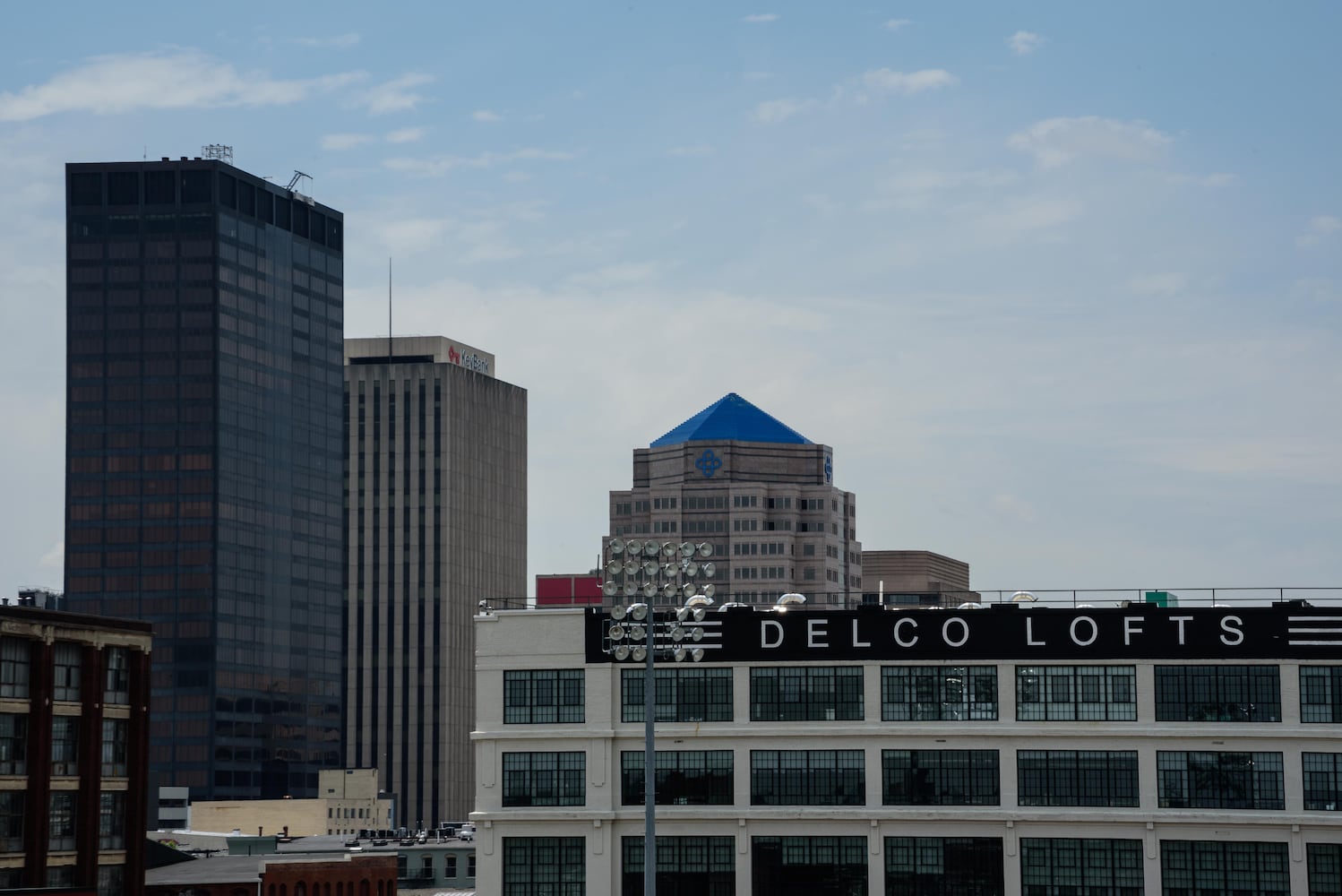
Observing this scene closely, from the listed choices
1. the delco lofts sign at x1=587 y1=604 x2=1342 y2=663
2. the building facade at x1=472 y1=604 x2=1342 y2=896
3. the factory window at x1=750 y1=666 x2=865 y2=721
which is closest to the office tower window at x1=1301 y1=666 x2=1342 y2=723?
the building facade at x1=472 y1=604 x2=1342 y2=896

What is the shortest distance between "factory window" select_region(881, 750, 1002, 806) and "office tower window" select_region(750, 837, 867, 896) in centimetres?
284

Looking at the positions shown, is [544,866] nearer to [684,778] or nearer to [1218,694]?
[684,778]

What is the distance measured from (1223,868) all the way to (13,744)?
59.3 meters

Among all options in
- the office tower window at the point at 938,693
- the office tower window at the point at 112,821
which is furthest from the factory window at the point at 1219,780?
the office tower window at the point at 112,821

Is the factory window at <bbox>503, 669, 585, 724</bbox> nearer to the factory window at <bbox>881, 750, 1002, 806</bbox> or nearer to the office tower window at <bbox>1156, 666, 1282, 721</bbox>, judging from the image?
the factory window at <bbox>881, 750, 1002, 806</bbox>

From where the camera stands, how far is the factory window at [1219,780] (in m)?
90.1

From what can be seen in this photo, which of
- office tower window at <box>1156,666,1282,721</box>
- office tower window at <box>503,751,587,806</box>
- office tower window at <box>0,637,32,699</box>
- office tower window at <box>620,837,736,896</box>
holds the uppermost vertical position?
office tower window at <box>0,637,32,699</box>

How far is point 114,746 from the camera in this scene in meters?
118

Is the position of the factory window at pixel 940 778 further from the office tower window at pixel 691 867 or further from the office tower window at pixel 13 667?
the office tower window at pixel 13 667

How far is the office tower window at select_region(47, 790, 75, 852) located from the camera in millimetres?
112875

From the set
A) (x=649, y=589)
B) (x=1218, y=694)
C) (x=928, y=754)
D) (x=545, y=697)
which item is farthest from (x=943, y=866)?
(x=649, y=589)

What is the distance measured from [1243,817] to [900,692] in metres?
15.1

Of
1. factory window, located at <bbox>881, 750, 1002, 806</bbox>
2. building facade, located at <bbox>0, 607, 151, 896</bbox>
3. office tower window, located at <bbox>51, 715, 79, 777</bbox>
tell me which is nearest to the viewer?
factory window, located at <bbox>881, 750, 1002, 806</bbox>

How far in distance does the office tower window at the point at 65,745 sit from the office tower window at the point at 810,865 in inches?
1586
